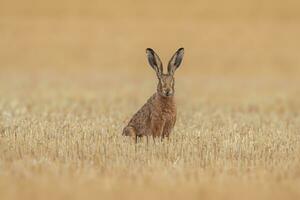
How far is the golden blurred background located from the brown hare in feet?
72.5

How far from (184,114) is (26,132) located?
522 cm

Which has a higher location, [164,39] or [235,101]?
[164,39]

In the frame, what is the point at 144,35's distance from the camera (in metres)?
36.6

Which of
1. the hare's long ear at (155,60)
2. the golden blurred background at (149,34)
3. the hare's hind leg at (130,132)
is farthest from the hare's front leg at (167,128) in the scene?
the golden blurred background at (149,34)

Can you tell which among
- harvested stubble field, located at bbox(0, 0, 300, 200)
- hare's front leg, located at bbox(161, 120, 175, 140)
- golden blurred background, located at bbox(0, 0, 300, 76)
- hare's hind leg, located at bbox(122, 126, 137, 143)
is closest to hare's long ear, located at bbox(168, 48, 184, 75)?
hare's front leg, located at bbox(161, 120, 175, 140)

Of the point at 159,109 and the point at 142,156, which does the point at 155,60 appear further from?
the point at 142,156

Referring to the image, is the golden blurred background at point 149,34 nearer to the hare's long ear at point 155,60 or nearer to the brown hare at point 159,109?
the brown hare at point 159,109

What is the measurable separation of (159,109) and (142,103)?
816 centimetres

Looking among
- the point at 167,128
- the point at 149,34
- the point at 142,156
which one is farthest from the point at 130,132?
the point at 149,34

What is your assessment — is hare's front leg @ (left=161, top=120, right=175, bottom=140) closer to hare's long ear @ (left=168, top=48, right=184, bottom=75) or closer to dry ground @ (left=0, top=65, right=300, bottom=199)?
dry ground @ (left=0, top=65, right=300, bottom=199)

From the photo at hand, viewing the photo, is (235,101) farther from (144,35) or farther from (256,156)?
(144,35)

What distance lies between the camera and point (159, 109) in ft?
31.2

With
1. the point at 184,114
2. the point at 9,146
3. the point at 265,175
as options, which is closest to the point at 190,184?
the point at 265,175

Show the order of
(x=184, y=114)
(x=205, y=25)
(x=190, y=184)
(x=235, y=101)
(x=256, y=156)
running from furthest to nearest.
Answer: (x=205, y=25), (x=235, y=101), (x=184, y=114), (x=256, y=156), (x=190, y=184)
